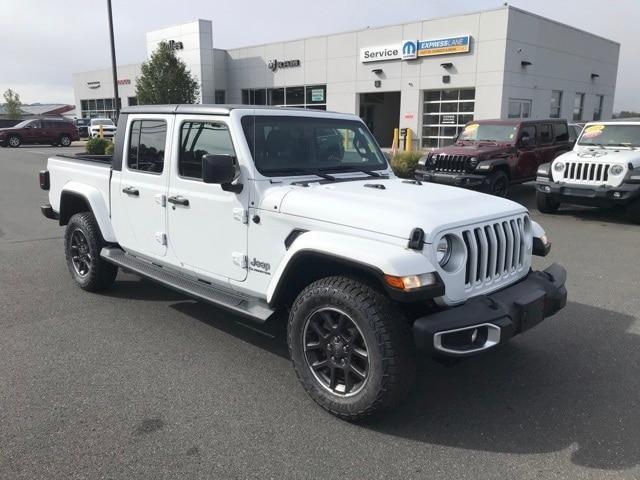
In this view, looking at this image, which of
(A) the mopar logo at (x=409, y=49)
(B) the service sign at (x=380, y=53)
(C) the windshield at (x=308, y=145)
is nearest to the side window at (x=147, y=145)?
(C) the windshield at (x=308, y=145)

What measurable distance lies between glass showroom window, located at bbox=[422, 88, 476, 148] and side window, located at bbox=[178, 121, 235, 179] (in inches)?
909

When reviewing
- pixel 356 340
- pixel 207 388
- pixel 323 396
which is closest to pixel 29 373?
pixel 207 388

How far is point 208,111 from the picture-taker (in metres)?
4.20

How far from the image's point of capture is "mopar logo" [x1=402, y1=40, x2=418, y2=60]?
26.6 meters

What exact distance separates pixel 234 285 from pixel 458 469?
2.00 metres

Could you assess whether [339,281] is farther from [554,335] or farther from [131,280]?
[131,280]

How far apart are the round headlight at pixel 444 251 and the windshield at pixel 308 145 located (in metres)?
1.34

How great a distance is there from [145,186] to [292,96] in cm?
3011

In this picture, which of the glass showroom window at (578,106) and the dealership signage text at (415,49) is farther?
the glass showroom window at (578,106)

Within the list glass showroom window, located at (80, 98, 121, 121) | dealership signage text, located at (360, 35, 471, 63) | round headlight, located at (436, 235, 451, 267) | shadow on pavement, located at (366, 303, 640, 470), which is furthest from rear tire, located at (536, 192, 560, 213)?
glass showroom window, located at (80, 98, 121, 121)

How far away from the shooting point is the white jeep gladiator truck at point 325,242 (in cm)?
310

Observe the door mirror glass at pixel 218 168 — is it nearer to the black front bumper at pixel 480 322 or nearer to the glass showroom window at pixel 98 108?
the black front bumper at pixel 480 322

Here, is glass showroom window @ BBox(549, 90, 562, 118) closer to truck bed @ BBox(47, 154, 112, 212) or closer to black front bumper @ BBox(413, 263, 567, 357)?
truck bed @ BBox(47, 154, 112, 212)

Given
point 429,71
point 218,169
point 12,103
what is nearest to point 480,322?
point 218,169
